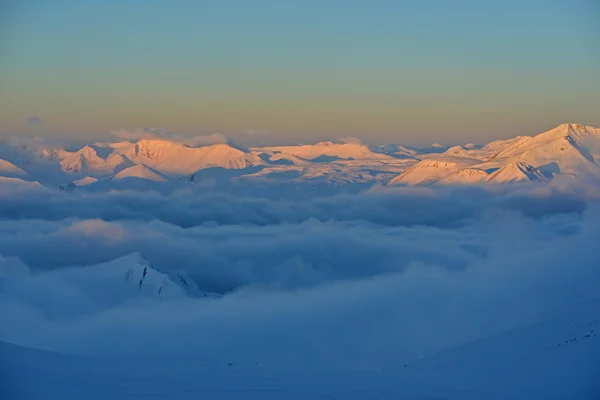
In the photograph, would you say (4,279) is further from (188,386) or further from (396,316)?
(188,386)

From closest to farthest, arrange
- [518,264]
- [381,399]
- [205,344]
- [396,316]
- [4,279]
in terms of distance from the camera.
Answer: [381,399]
[205,344]
[396,316]
[518,264]
[4,279]

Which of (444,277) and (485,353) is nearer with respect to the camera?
(485,353)

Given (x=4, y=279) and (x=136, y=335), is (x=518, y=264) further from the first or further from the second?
(x=4, y=279)

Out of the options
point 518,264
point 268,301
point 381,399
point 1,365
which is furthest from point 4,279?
point 381,399

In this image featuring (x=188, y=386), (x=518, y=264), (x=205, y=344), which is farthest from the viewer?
(x=518, y=264)

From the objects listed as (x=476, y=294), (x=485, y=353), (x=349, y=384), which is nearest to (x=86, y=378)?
(x=349, y=384)

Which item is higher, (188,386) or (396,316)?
(188,386)
